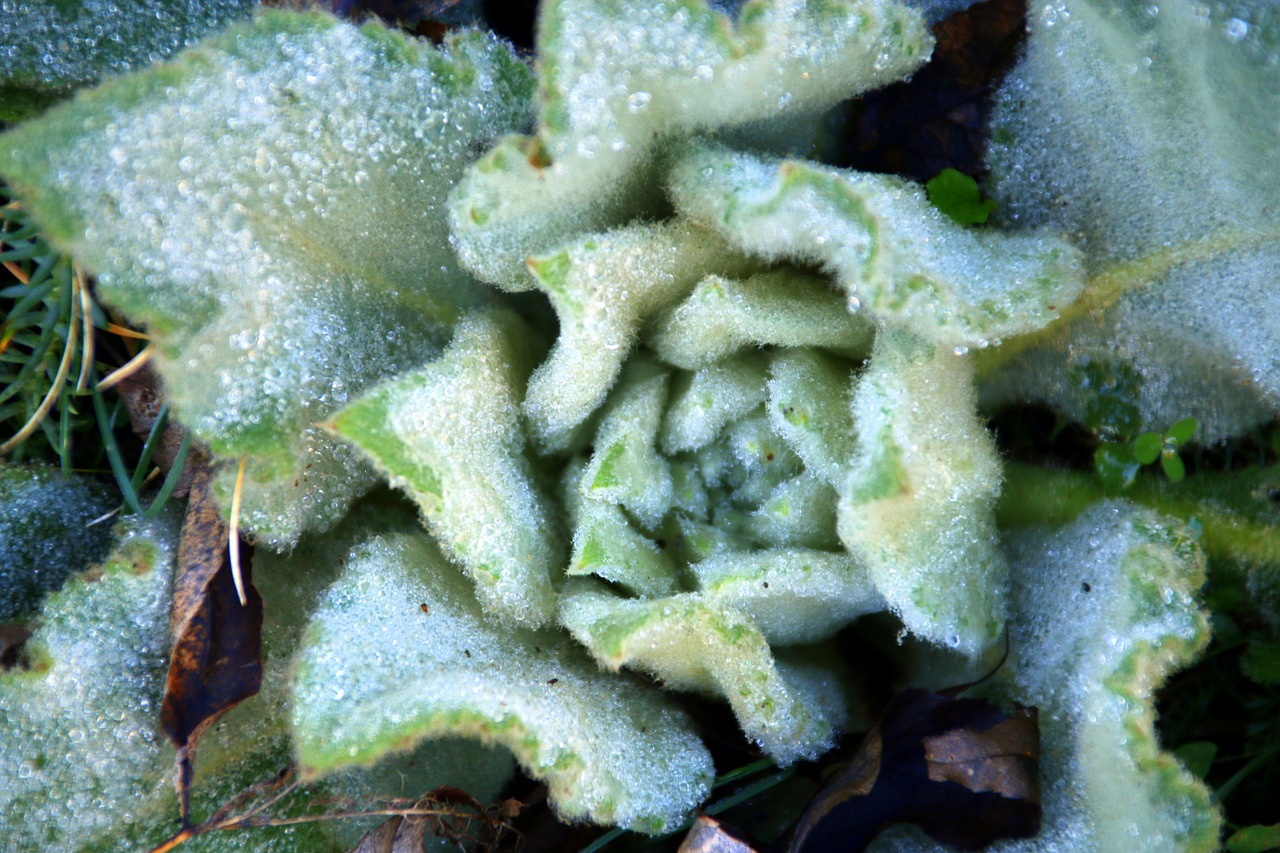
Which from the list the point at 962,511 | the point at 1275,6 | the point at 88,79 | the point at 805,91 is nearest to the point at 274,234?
the point at 88,79

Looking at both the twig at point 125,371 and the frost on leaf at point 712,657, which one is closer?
the frost on leaf at point 712,657

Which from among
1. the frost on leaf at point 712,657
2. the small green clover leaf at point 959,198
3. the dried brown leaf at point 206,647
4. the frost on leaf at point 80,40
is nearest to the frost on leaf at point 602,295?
the frost on leaf at point 712,657

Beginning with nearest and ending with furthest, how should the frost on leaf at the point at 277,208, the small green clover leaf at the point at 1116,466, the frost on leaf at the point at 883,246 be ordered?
1. the frost on leaf at the point at 883,246
2. the frost on leaf at the point at 277,208
3. the small green clover leaf at the point at 1116,466

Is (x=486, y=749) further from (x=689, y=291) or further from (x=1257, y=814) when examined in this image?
(x=1257, y=814)

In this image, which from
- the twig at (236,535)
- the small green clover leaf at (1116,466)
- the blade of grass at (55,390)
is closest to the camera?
the twig at (236,535)

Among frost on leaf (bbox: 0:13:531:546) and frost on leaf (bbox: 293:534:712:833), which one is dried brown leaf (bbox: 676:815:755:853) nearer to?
frost on leaf (bbox: 293:534:712:833)

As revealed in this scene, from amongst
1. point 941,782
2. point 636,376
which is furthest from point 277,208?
point 941,782

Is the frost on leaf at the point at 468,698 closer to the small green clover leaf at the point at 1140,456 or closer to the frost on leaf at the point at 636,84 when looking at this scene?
the frost on leaf at the point at 636,84
